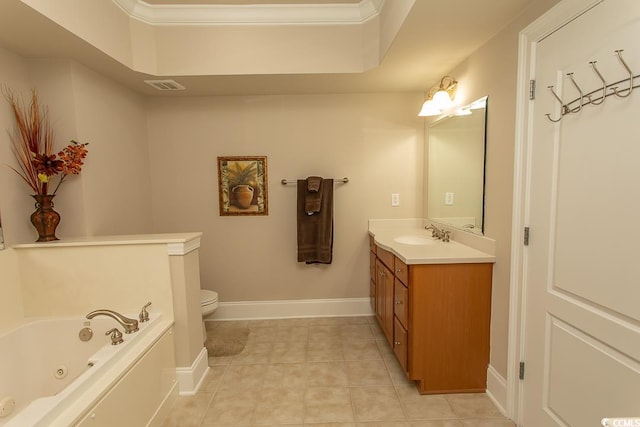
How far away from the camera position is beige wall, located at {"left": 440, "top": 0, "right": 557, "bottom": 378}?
1652mm

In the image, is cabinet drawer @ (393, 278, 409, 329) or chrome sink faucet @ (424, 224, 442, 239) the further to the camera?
chrome sink faucet @ (424, 224, 442, 239)

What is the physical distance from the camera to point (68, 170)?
1936 mm

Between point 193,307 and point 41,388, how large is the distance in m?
0.87

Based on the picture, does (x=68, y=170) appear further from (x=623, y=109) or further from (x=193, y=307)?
(x=623, y=109)

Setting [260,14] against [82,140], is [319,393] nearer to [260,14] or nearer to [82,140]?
[82,140]

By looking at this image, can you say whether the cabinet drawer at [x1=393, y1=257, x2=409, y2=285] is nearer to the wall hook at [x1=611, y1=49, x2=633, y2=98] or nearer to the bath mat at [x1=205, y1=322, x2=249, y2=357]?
the wall hook at [x1=611, y1=49, x2=633, y2=98]

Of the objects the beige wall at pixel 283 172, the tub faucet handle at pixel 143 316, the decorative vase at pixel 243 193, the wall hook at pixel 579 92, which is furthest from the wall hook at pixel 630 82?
the decorative vase at pixel 243 193

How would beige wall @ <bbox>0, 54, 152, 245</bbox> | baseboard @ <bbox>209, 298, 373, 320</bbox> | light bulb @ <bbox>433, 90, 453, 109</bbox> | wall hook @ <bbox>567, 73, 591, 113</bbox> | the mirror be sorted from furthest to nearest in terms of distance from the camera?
1. baseboard @ <bbox>209, 298, 373, 320</bbox>
2. light bulb @ <bbox>433, 90, 453, 109</bbox>
3. the mirror
4. beige wall @ <bbox>0, 54, 152, 245</bbox>
5. wall hook @ <bbox>567, 73, 591, 113</bbox>

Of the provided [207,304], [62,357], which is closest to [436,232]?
[207,304]

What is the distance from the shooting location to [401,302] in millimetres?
2012

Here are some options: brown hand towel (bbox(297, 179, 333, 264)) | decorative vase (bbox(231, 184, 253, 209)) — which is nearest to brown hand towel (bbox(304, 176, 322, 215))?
brown hand towel (bbox(297, 179, 333, 264))

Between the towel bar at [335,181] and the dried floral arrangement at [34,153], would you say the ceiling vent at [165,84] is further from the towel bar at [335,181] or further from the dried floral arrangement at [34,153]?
the towel bar at [335,181]

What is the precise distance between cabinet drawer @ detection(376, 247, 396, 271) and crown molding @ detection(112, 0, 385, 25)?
177cm

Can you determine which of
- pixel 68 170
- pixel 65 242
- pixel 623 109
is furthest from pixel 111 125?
pixel 623 109
